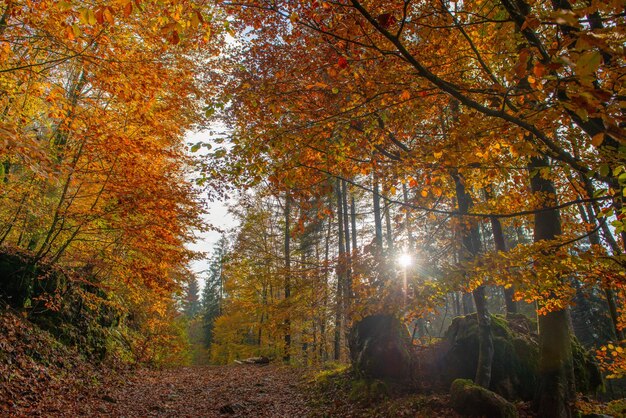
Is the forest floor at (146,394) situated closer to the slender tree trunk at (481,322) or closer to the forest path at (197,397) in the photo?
the forest path at (197,397)

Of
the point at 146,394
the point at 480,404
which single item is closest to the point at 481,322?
the point at 480,404

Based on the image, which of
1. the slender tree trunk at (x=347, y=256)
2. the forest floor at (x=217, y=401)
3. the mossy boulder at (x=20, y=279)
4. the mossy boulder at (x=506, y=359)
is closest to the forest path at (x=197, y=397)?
the forest floor at (x=217, y=401)

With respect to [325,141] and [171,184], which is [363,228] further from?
[325,141]

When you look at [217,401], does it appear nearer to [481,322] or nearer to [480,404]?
[480,404]

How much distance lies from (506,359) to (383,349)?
302cm

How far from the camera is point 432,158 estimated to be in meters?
4.21

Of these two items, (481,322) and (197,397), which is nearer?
(481,322)

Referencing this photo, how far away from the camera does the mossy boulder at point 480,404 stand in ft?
21.8

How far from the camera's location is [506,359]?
28.0 feet

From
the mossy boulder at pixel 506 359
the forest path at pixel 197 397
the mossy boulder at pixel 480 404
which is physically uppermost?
the mossy boulder at pixel 506 359

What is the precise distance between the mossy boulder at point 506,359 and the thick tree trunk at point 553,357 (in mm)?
1347

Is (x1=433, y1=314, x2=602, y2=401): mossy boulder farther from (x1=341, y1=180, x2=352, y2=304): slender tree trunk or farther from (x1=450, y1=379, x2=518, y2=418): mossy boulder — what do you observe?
(x1=341, y1=180, x2=352, y2=304): slender tree trunk

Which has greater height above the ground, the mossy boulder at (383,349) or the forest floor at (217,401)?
the mossy boulder at (383,349)

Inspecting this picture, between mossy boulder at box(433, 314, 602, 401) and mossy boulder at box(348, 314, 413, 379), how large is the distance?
3.27 feet
